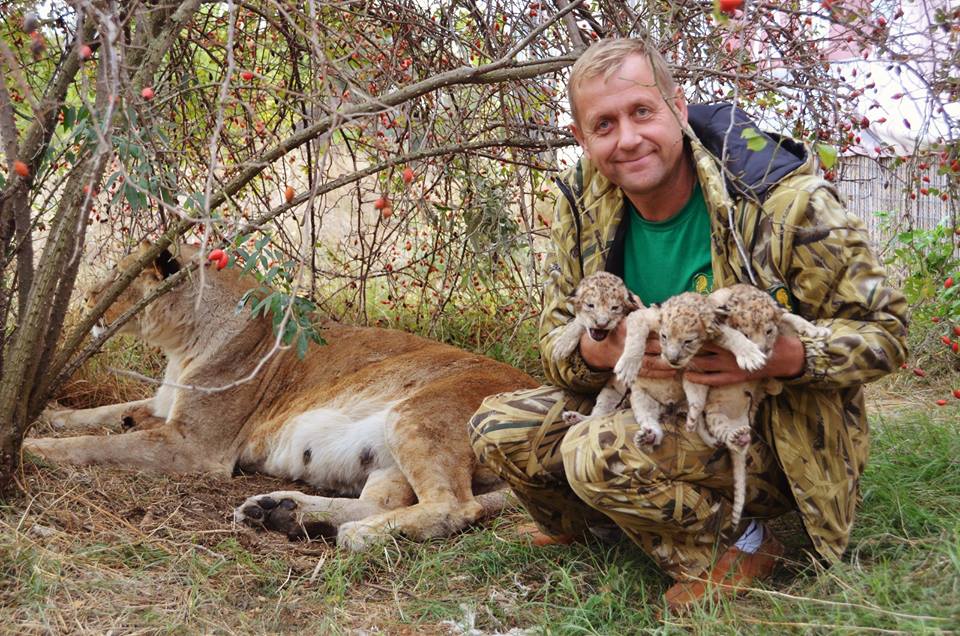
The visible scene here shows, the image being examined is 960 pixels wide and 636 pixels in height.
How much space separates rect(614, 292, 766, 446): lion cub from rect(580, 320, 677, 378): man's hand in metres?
0.03

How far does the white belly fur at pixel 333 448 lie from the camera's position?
492 centimetres

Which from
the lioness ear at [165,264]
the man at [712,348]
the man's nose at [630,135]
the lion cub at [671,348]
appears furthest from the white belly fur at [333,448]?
the man's nose at [630,135]

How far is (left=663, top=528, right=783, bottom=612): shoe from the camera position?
3.09m

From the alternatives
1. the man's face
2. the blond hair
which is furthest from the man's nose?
the blond hair

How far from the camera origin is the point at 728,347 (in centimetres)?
288

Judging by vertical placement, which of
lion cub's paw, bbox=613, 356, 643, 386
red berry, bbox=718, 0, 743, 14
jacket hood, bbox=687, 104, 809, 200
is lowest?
lion cub's paw, bbox=613, 356, 643, 386

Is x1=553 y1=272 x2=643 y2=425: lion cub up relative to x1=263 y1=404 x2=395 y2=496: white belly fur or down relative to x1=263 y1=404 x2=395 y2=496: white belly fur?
up

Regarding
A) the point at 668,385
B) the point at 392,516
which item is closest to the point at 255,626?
the point at 392,516

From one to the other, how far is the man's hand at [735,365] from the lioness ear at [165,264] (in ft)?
10.5

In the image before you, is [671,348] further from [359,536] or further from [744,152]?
[359,536]

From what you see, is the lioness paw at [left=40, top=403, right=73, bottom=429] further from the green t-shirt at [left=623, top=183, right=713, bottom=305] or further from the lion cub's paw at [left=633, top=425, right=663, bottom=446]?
the lion cub's paw at [left=633, top=425, right=663, bottom=446]

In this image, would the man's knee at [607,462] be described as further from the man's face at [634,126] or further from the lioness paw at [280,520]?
the lioness paw at [280,520]

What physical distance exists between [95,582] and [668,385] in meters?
2.06

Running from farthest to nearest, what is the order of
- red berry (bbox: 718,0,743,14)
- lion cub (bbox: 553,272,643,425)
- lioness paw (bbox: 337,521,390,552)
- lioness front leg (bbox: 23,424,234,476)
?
lioness front leg (bbox: 23,424,234,476)
lioness paw (bbox: 337,521,390,552)
lion cub (bbox: 553,272,643,425)
red berry (bbox: 718,0,743,14)
